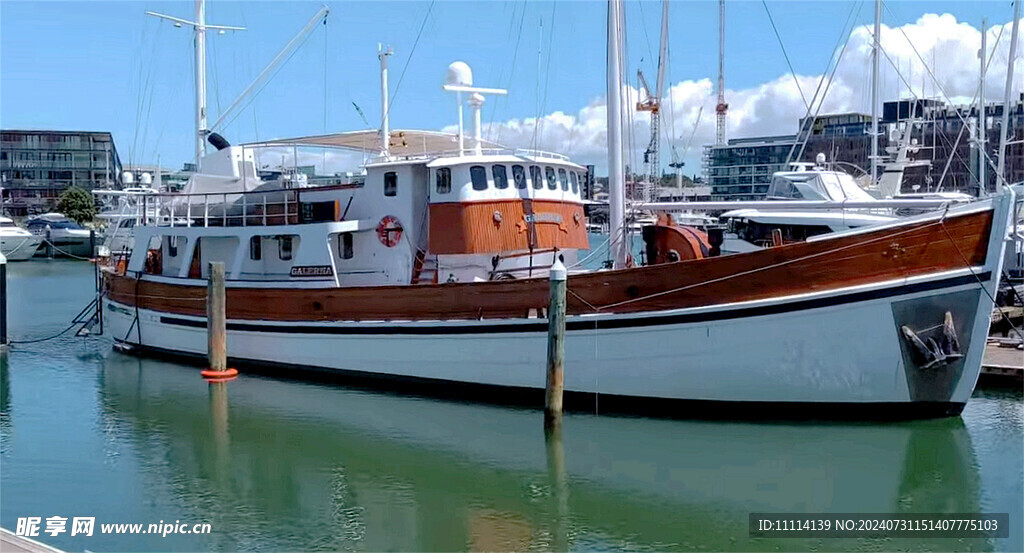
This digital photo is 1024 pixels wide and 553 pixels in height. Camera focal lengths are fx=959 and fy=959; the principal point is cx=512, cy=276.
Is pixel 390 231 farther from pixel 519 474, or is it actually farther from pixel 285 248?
pixel 519 474

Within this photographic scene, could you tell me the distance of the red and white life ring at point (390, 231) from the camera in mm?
17469

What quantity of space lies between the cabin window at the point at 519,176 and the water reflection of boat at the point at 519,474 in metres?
4.04

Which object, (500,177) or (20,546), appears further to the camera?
(500,177)

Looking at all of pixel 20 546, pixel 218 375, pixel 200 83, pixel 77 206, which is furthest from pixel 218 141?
pixel 77 206

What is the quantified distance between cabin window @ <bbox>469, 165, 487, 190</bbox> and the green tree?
230ft

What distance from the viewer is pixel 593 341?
14.7 meters

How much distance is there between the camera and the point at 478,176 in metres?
16.7

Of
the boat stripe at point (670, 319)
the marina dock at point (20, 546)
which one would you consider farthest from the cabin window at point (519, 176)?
the marina dock at point (20, 546)

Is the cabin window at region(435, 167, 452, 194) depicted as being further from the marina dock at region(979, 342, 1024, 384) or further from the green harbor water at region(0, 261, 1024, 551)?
the marina dock at region(979, 342, 1024, 384)

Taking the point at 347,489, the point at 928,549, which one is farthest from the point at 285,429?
the point at 928,549

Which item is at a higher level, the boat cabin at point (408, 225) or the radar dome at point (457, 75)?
the radar dome at point (457, 75)

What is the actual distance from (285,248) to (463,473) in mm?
8117

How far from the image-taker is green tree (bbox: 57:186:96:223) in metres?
78.6

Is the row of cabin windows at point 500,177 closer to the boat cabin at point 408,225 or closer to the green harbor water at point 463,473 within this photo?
the boat cabin at point 408,225
